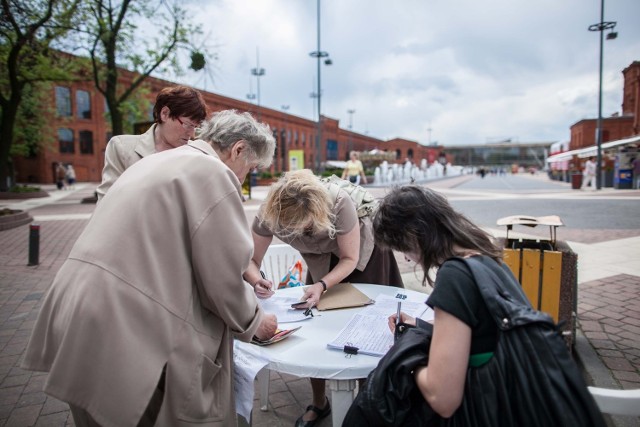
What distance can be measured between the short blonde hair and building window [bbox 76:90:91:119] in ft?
145

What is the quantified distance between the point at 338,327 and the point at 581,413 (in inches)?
42.9

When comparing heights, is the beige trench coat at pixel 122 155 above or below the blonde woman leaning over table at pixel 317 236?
above

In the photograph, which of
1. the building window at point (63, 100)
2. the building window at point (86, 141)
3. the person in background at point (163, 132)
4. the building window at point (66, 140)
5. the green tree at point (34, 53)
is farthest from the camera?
the building window at point (86, 141)

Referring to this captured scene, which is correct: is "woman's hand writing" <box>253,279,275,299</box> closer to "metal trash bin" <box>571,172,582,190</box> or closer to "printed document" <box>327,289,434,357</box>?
"printed document" <box>327,289,434,357</box>

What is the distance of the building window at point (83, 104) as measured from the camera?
128ft

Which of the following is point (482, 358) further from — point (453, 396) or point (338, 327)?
point (338, 327)

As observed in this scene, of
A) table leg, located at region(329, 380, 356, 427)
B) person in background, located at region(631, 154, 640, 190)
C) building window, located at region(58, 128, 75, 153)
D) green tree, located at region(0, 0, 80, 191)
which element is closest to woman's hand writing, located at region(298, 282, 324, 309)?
table leg, located at region(329, 380, 356, 427)

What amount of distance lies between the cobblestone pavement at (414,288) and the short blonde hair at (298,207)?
0.67m

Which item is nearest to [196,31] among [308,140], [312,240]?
[312,240]

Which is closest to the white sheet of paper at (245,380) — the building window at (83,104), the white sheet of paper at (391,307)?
the white sheet of paper at (391,307)

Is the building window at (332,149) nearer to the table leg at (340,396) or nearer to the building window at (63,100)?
the building window at (63,100)

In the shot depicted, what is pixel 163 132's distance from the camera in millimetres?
2746

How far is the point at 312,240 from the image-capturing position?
2637 mm

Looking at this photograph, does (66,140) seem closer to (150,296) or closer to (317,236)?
(317,236)
